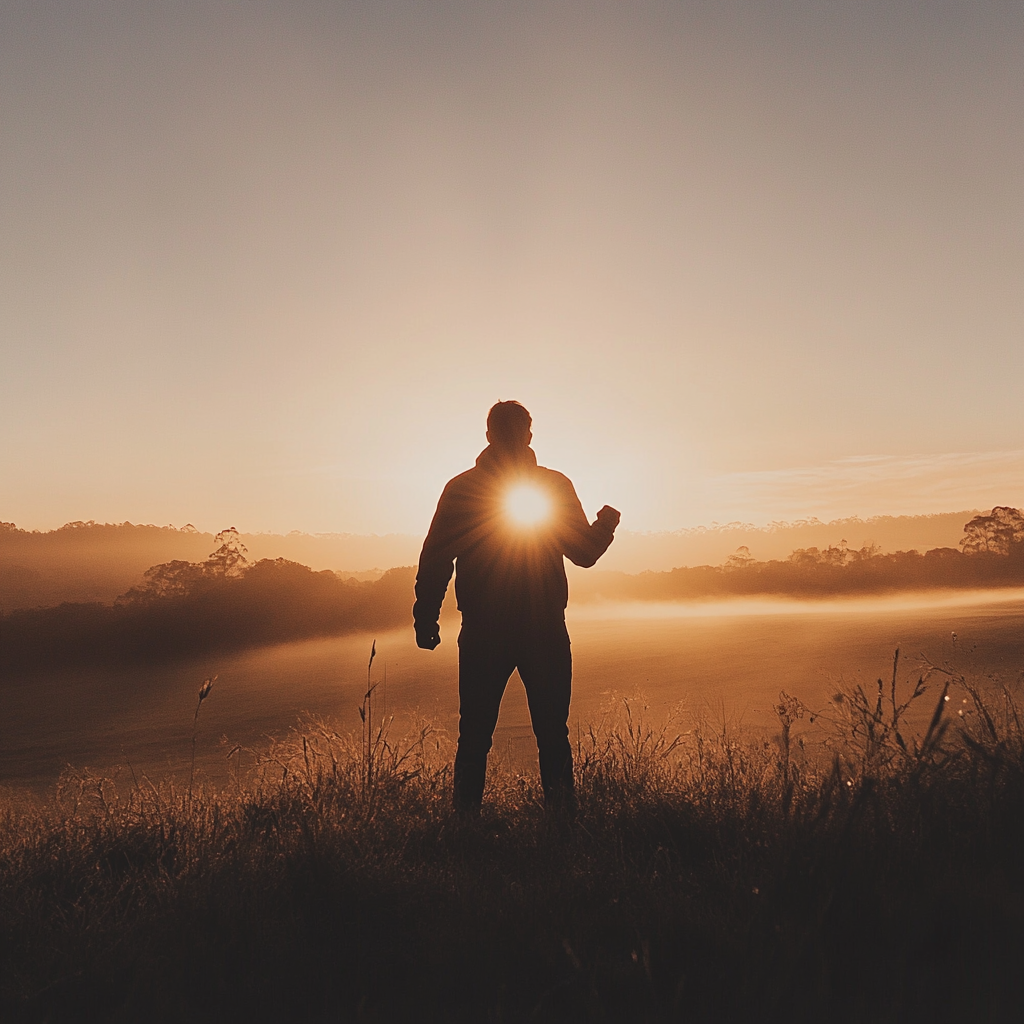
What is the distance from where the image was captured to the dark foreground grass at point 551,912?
→ 6.45 ft

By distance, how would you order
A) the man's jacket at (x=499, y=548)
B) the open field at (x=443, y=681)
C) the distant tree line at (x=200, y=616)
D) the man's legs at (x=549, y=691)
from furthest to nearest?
1. the distant tree line at (x=200, y=616)
2. the open field at (x=443, y=681)
3. the man's jacket at (x=499, y=548)
4. the man's legs at (x=549, y=691)

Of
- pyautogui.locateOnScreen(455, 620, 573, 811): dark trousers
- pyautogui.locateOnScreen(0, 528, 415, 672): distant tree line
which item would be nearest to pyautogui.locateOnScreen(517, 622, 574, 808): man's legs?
pyautogui.locateOnScreen(455, 620, 573, 811): dark trousers

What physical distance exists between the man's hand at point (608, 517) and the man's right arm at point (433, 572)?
90 centimetres

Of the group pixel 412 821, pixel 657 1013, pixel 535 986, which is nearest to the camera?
pixel 657 1013

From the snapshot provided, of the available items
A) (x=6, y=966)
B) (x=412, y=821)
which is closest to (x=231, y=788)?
(x=412, y=821)

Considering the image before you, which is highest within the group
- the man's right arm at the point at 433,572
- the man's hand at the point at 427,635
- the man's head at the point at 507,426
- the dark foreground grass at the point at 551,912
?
the man's head at the point at 507,426

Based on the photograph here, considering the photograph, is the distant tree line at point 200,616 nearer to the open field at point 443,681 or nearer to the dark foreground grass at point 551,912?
the open field at point 443,681

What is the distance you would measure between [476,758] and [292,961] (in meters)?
1.85

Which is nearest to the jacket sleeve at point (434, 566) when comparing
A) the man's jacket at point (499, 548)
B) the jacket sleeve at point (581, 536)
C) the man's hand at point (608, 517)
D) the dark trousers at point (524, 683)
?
the man's jacket at point (499, 548)

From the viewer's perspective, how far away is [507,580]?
4168 millimetres

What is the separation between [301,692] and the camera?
12328 millimetres

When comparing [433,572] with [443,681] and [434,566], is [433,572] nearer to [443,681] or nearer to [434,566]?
[434,566]

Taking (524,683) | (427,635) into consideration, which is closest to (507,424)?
(427,635)

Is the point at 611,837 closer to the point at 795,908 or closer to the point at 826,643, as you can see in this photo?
the point at 795,908
